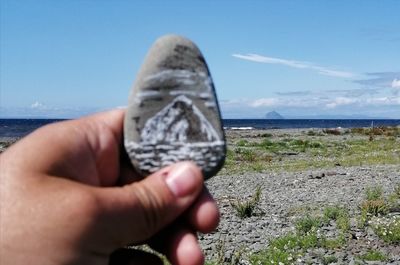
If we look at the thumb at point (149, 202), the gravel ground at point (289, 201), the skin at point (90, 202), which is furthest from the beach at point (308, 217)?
the thumb at point (149, 202)

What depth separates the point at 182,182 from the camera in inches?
103

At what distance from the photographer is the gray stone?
281cm

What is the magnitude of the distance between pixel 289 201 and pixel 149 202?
13267mm

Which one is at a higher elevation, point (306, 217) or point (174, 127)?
point (174, 127)

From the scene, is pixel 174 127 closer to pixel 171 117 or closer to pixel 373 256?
pixel 171 117

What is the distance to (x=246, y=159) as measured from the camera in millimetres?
29719

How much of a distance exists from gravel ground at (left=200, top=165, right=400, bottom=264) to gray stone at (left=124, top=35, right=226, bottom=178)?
277 inches

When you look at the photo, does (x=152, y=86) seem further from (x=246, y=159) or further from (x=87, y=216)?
(x=246, y=159)

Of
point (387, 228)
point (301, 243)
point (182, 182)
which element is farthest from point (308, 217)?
point (182, 182)

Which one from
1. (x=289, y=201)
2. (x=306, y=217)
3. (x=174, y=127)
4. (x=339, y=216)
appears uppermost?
(x=174, y=127)

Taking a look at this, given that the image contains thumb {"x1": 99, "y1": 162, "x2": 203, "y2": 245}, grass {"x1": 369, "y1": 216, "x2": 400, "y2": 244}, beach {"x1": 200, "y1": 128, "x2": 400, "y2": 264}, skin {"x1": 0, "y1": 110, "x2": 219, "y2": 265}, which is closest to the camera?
skin {"x1": 0, "y1": 110, "x2": 219, "y2": 265}

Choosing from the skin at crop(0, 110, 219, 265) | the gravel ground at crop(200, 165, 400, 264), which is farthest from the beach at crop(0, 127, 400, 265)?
the skin at crop(0, 110, 219, 265)

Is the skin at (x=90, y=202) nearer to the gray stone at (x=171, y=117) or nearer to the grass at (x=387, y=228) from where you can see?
the gray stone at (x=171, y=117)

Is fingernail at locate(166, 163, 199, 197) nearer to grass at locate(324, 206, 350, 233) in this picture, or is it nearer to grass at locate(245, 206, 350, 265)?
grass at locate(245, 206, 350, 265)
